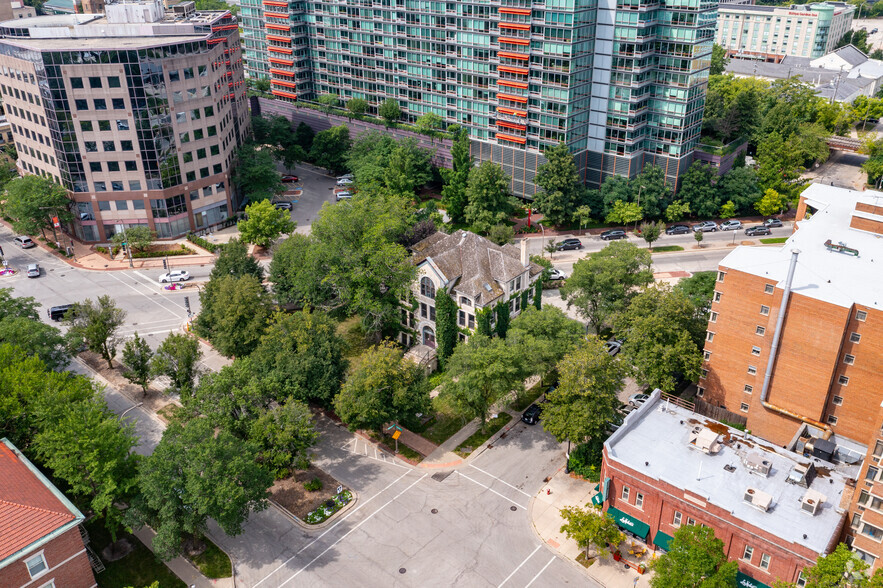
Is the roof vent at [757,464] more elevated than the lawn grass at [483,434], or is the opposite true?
the roof vent at [757,464]

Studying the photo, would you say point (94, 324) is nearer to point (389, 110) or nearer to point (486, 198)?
point (486, 198)

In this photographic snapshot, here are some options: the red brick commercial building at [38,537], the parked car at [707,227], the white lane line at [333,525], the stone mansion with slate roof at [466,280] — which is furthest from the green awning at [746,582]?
the parked car at [707,227]

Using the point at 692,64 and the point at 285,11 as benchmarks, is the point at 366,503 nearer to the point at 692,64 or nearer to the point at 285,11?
the point at 692,64

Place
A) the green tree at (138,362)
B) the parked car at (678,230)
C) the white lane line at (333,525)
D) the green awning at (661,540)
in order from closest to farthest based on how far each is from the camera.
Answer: the white lane line at (333,525), the green awning at (661,540), the green tree at (138,362), the parked car at (678,230)

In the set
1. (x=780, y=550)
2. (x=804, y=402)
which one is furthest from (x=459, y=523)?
(x=804, y=402)

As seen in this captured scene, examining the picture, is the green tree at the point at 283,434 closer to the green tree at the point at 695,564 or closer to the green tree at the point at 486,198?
the green tree at the point at 695,564
